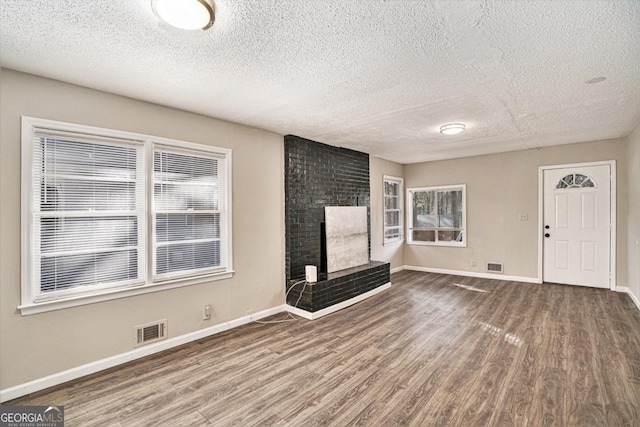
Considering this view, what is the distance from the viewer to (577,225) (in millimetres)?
5277

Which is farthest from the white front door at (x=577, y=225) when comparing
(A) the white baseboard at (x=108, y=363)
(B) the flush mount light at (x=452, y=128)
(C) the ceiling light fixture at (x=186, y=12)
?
(C) the ceiling light fixture at (x=186, y=12)

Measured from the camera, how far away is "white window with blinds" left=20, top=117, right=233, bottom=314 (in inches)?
97.9

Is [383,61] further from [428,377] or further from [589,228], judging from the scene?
[589,228]

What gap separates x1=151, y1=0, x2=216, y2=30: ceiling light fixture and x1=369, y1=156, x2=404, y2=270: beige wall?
477 cm

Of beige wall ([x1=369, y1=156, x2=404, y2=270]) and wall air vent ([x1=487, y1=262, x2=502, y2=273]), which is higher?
beige wall ([x1=369, y1=156, x2=404, y2=270])

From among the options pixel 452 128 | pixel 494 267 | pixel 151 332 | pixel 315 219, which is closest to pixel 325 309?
pixel 315 219

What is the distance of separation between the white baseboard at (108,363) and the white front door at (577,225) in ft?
17.9

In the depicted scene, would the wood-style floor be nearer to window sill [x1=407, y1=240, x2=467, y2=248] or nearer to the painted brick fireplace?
the painted brick fireplace

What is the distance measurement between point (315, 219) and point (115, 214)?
8.64 ft

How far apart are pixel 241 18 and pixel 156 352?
→ 10.1ft

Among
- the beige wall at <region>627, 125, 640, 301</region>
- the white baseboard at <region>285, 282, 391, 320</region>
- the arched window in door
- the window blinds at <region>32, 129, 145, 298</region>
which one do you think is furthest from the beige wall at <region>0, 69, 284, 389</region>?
the arched window in door

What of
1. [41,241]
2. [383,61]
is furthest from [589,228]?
[41,241]

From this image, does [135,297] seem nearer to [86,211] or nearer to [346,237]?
[86,211]

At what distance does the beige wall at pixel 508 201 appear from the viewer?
16.3 feet
